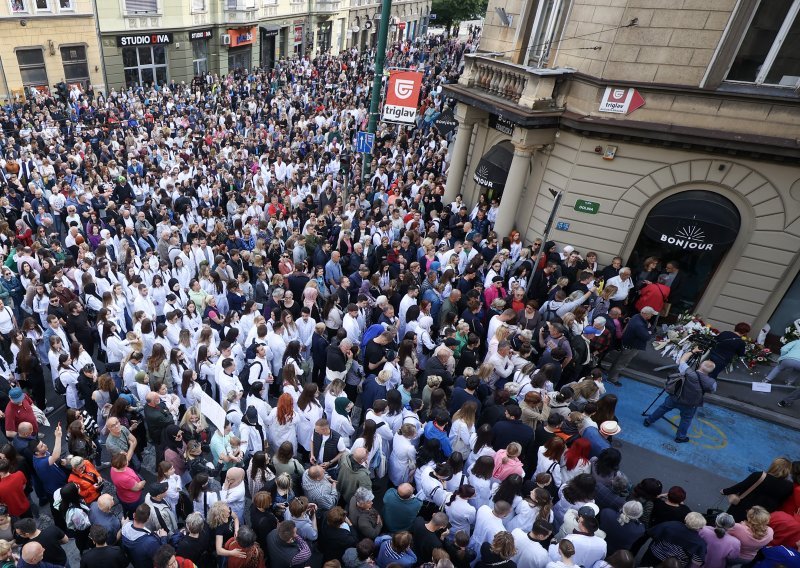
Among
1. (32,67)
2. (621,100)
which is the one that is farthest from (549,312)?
(32,67)

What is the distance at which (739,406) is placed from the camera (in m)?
9.23

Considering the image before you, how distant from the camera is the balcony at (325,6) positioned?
140ft

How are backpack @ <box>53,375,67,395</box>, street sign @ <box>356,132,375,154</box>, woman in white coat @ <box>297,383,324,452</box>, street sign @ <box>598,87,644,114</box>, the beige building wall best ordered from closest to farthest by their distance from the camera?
woman in white coat @ <box>297,383,324,452</box> < backpack @ <box>53,375,67,395</box> < the beige building wall < street sign @ <box>598,87,644,114</box> < street sign @ <box>356,132,375,154</box>

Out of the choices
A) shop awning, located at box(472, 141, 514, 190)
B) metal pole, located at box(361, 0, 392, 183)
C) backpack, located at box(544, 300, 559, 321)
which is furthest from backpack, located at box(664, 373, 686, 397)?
metal pole, located at box(361, 0, 392, 183)

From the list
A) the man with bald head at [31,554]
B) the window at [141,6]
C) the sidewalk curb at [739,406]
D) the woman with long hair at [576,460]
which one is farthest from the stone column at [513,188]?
the window at [141,6]

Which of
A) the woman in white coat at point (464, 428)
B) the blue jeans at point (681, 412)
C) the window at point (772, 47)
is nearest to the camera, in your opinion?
the woman in white coat at point (464, 428)

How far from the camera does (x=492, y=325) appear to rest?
843 centimetres

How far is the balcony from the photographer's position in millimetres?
42759

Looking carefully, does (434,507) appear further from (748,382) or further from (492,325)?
(748,382)

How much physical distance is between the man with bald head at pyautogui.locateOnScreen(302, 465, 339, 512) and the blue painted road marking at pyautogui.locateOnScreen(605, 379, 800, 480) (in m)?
5.35

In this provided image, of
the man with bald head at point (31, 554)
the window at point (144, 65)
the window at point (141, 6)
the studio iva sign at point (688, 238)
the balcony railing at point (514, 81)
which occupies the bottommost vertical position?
the window at point (144, 65)

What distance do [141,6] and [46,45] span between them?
547 cm

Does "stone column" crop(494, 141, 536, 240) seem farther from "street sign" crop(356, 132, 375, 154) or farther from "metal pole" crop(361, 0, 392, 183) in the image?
"metal pole" crop(361, 0, 392, 183)

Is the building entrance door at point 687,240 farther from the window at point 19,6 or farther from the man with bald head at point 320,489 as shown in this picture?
the window at point 19,6
